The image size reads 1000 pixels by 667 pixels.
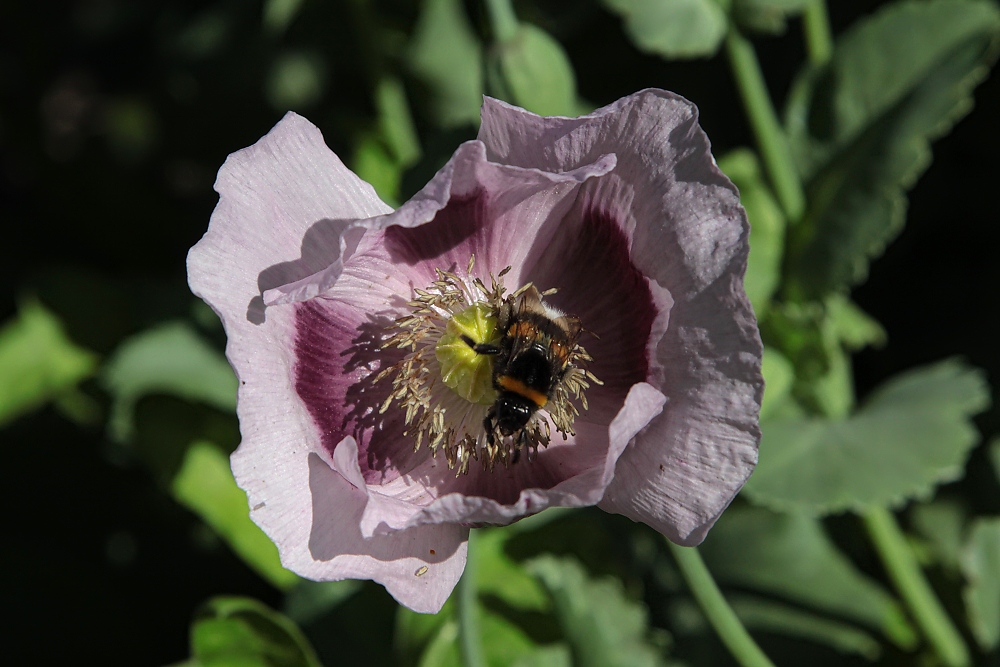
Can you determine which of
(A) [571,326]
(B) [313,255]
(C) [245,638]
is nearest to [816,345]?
(A) [571,326]

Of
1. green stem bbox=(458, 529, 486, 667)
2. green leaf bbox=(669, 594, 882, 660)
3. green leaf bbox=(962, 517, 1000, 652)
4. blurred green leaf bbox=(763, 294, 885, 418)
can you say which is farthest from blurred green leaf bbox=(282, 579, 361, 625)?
green leaf bbox=(962, 517, 1000, 652)

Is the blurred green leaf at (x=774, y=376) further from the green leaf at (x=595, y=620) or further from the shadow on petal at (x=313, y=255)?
the shadow on petal at (x=313, y=255)

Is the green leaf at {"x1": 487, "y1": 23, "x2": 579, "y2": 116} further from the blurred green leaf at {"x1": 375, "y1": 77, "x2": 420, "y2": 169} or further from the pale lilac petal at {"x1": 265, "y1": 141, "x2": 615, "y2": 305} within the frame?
the blurred green leaf at {"x1": 375, "y1": 77, "x2": 420, "y2": 169}

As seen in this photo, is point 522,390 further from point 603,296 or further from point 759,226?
point 759,226

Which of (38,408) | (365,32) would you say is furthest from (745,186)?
(38,408)

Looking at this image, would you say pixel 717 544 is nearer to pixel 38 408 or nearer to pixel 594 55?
pixel 594 55
